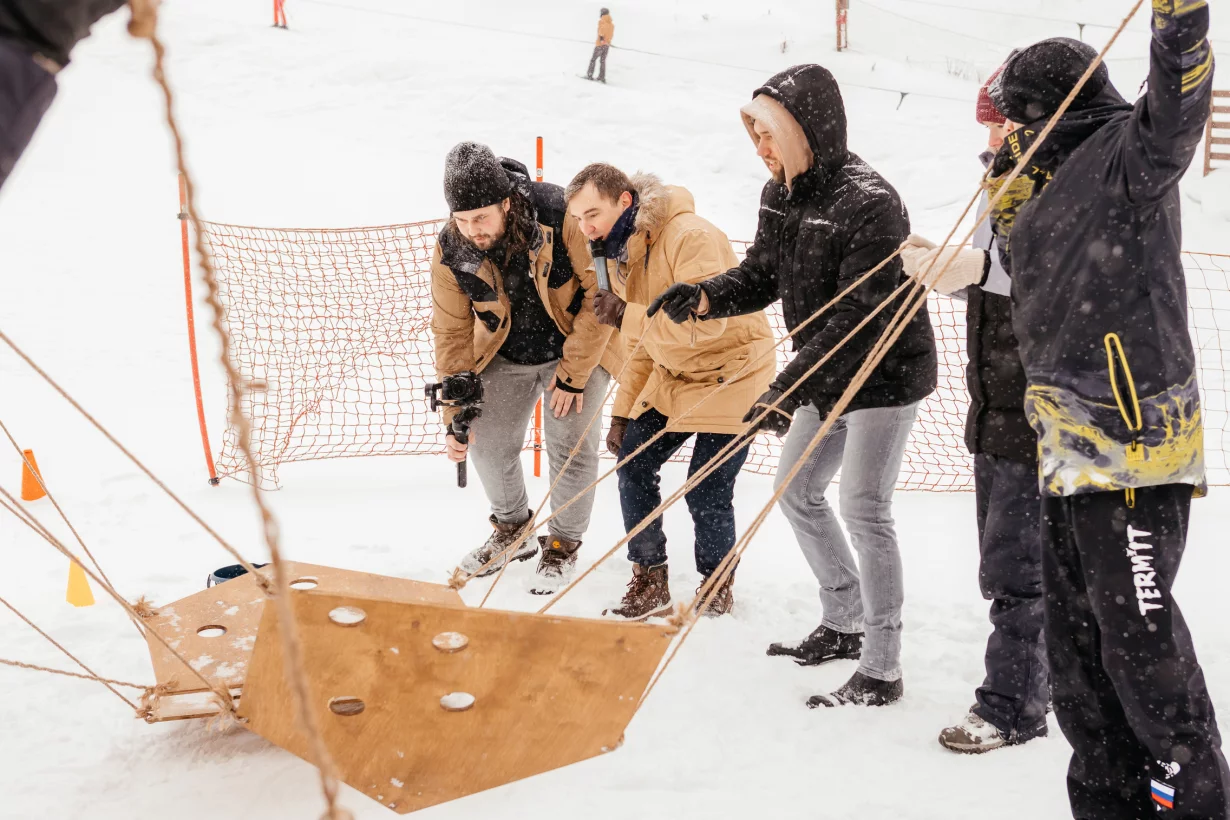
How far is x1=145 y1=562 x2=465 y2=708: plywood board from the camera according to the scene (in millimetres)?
Answer: 2273

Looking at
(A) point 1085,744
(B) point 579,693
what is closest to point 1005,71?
(A) point 1085,744

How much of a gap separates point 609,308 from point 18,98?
223 cm

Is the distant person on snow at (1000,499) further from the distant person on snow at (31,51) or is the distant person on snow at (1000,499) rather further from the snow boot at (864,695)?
the distant person on snow at (31,51)

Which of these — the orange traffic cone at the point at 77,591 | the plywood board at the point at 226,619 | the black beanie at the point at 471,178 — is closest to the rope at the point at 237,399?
the plywood board at the point at 226,619

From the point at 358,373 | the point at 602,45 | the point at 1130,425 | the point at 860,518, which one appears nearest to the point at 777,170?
the point at 860,518

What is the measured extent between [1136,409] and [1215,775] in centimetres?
66

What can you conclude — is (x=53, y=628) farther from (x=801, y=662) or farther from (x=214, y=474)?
(x=801, y=662)

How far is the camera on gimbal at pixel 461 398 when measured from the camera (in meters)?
3.46

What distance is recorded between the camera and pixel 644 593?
10.9 ft

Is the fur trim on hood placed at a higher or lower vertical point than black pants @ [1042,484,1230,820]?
higher

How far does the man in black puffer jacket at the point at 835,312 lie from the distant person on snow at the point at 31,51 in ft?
5.52

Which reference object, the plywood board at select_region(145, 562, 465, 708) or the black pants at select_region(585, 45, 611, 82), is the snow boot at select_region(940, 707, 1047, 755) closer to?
the plywood board at select_region(145, 562, 465, 708)

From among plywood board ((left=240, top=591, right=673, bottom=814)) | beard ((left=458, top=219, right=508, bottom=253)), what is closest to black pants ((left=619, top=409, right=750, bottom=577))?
beard ((left=458, top=219, right=508, bottom=253))

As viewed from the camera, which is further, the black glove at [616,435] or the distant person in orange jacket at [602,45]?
the distant person in orange jacket at [602,45]
